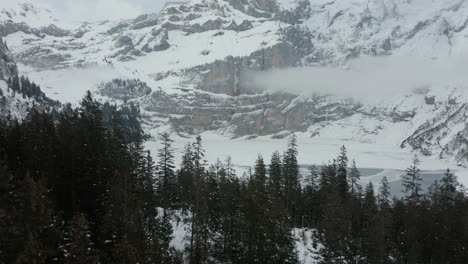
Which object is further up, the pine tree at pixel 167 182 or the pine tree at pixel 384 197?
the pine tree at pixel 167 182

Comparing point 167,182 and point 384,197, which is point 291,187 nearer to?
point 384,197

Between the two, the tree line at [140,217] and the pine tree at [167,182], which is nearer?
the tree line at [140,217]

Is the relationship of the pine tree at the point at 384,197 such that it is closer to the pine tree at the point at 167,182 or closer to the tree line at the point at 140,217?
Answer: the tree line at the point at 140,217

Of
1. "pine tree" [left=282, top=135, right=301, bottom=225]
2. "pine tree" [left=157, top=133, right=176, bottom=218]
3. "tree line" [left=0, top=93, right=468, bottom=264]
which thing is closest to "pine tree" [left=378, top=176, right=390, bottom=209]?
"tree line" [left=0, top=93, right=468, bottom=264]

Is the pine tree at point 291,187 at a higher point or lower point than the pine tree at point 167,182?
lower

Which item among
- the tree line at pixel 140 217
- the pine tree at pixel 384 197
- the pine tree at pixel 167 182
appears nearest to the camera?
the tree line at pixel 140 217

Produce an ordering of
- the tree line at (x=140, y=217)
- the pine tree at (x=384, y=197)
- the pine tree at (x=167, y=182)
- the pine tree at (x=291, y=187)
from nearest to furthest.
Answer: the tree line at (x=140, y=217), the pine tree at (x=167, y=182), the pine tree at (x=384, y=197), the pine tree at (x=291, y=187)

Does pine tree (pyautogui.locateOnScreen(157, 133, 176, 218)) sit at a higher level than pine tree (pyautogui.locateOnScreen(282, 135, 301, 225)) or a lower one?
higher

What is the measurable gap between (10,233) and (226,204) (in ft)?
97.8

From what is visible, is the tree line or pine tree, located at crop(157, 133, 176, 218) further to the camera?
pine tree, located at crop(157, 133, 176, 218)

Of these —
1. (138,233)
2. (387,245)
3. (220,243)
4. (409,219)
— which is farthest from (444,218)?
(138,233)

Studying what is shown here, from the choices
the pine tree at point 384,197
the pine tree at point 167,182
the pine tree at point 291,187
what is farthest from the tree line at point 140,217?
the pine tree at point 291,187

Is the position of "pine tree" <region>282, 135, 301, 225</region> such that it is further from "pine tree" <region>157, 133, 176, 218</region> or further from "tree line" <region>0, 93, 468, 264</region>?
"pine tree" <region>157, 133, 176, 218</region>

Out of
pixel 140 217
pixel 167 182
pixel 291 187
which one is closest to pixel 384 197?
pixel 291 187
